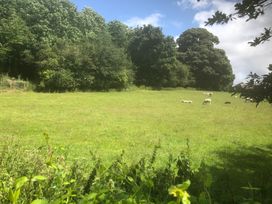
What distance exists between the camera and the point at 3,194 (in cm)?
276

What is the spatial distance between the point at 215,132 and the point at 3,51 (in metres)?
35.7

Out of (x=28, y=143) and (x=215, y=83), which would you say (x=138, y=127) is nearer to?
(x=28, y=143)

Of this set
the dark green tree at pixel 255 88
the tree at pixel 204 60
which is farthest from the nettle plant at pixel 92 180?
the tree at pixel 204 60

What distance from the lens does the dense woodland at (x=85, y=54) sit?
1633 inches

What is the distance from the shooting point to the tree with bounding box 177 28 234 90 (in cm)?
6620

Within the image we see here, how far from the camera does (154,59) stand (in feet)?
185

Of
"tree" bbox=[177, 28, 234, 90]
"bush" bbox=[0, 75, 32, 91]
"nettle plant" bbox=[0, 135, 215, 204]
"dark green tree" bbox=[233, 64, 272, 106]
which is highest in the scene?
"tree" bbox=[177, 28, 234, 90]

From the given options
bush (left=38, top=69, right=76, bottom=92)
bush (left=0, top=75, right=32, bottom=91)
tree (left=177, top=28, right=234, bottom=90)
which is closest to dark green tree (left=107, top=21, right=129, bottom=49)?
tree (left=177, top=28, right=234, bottom=90)

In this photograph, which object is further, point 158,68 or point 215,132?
point 158,68

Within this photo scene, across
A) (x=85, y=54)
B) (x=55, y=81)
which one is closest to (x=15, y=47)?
(x=85, y=54)

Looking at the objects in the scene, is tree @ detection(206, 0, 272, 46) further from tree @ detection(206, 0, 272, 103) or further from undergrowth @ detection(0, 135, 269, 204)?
undergrowth @ detection(0, 135, 269, 204)

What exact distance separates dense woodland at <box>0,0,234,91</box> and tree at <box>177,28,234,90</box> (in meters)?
→ 0.19

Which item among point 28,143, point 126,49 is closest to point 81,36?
point 126,49

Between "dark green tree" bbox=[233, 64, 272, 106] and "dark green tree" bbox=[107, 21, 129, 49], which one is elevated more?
"dark green tree" bbox=[107, 21, 129, 49]
